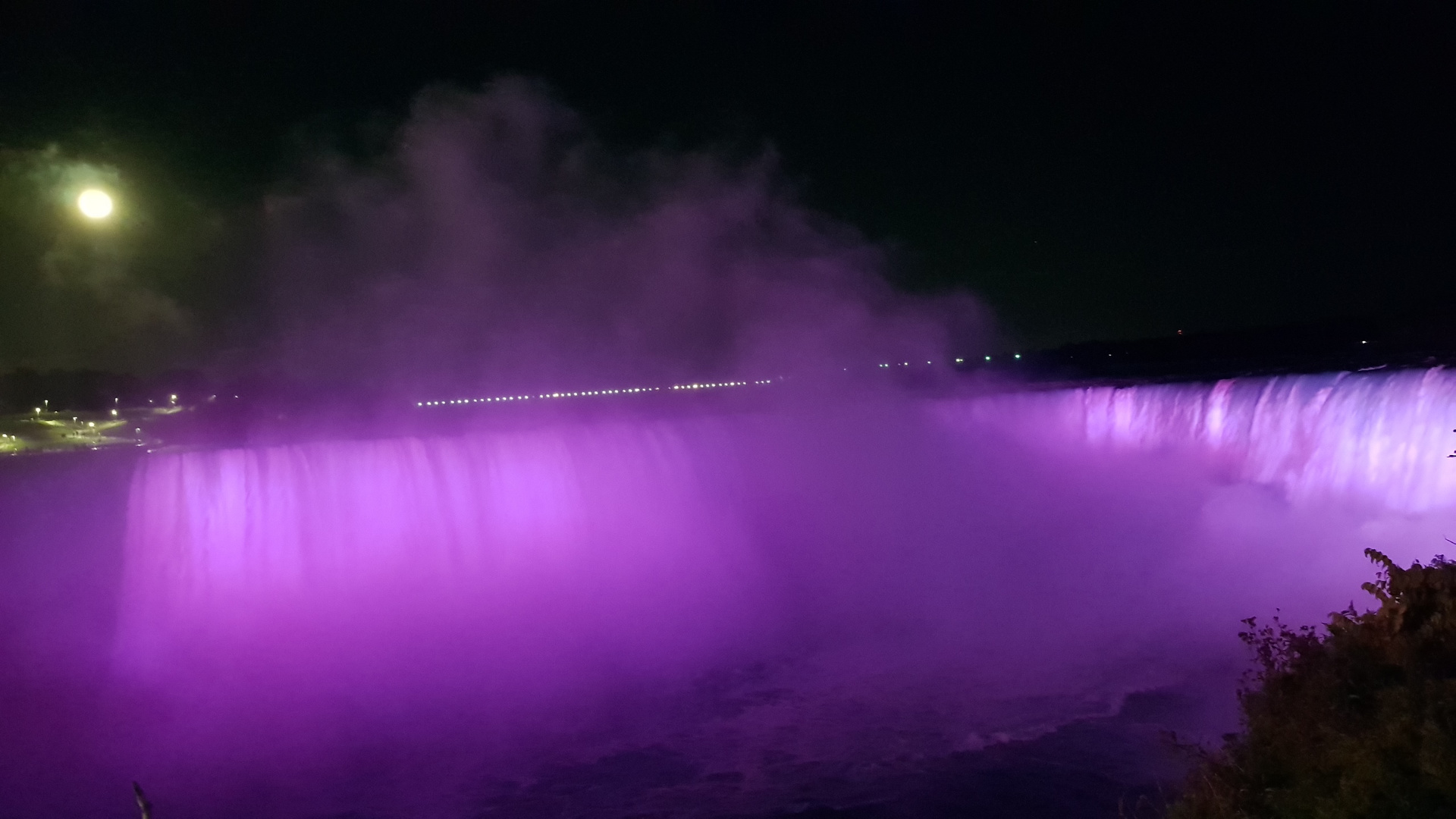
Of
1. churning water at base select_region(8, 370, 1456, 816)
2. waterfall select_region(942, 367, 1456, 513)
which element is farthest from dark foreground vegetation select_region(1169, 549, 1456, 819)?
waterfall select_region(942, 367, 1456, 513)

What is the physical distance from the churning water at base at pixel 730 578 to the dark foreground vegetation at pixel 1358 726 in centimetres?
342

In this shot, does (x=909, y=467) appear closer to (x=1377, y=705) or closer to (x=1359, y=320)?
(x=1377, y=705)

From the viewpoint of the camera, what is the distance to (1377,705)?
455 centimetres

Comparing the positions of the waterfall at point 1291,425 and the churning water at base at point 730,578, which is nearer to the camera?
the churning water at base at point 730,578

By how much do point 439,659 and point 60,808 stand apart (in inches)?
161

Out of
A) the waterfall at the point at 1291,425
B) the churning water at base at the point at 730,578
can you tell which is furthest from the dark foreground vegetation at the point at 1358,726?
the waterfall at the point at 1291,425

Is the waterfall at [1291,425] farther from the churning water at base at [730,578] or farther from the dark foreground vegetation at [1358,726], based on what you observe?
the dark foreground vegetation at [1358,726]

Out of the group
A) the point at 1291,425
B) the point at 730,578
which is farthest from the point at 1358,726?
the point at 1291,425

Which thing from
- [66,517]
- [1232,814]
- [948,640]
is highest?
[66,517]

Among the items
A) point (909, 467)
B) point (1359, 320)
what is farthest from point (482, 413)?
point (1359, 320)

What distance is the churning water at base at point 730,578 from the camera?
29.7ft

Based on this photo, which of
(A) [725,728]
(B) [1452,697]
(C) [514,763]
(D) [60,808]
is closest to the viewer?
(B) [1452,697]

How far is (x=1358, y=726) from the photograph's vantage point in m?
4.46

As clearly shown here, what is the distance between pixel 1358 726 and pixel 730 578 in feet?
35.6
